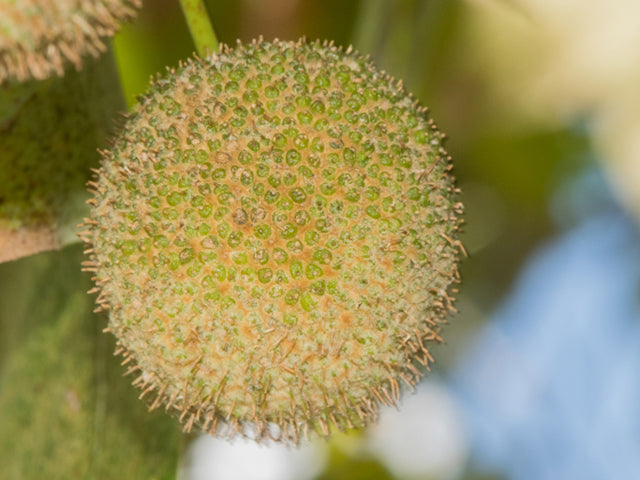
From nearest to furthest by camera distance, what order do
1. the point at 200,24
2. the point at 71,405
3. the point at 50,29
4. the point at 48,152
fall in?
1. the point at 50,29
2. the point at 200,24
3. the point at 48,152
4. the point at 71,405

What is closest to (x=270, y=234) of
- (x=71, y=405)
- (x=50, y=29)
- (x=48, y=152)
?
(x=50, y=29)

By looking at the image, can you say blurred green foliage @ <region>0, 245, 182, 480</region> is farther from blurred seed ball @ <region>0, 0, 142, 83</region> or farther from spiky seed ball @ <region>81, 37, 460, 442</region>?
blurred seed ball @ <region>0, 0, 142, 83</region>

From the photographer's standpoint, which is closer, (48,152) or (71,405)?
(48,152)

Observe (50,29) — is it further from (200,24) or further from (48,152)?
(48,152)

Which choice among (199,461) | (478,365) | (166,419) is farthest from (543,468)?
(166,419)

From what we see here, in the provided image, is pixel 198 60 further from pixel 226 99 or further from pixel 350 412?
pixel 350 412

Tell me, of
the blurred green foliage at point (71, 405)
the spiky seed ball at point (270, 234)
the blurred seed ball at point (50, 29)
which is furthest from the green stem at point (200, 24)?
the blurred green foliage at point (71, 405)
